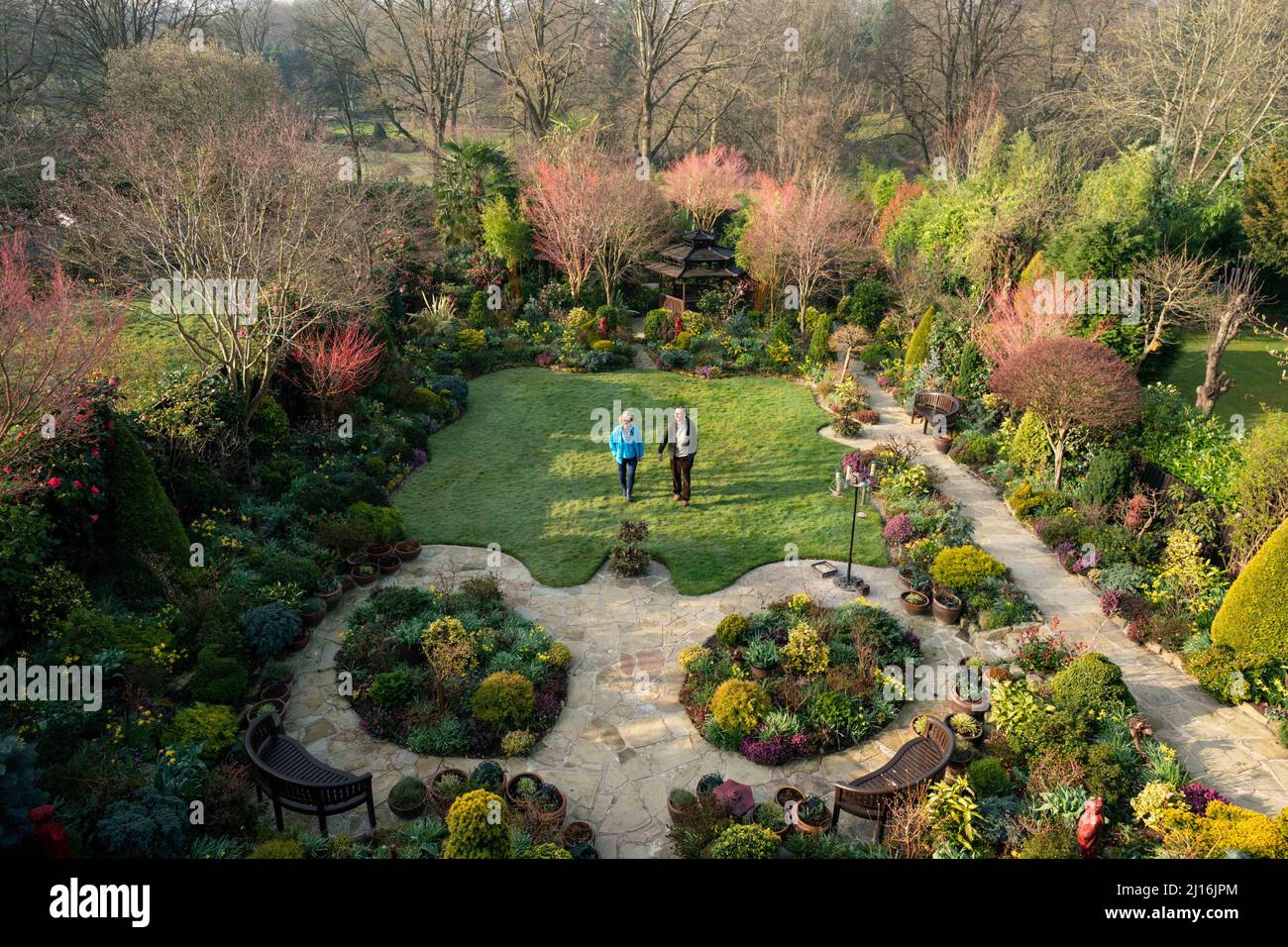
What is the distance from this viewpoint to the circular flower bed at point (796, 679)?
912 centimetres

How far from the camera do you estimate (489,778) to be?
8453 mm

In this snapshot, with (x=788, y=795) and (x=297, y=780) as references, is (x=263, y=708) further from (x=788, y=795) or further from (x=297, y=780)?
(x=788, y=795)

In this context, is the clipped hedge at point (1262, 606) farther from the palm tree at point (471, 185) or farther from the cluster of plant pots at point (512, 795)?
the palm tree at point (471, 185)

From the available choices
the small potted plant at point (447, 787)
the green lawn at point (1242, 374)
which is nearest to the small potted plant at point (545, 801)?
the small potted plant at point (447, 787)

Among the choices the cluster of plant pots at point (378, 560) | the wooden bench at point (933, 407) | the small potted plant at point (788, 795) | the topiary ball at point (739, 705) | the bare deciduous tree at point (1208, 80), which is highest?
the bare deciduous tree at point (1208, 80)

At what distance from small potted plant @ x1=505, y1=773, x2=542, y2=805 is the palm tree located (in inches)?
834

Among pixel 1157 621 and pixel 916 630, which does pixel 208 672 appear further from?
pixel 1157 621

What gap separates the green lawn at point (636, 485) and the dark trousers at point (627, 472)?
1.07ft

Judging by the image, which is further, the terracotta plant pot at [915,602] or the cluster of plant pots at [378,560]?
the cluster of plant pots at [378,560]

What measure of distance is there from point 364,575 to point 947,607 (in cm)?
897

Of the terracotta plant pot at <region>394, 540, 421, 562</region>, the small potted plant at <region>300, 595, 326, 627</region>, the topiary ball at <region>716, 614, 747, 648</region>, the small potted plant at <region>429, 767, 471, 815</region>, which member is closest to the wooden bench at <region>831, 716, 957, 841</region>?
the topiary ball at <region>716, 614, 747, 648</region>

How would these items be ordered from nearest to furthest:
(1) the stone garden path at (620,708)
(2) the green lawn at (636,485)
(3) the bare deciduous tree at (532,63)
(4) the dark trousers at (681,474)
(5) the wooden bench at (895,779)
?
1. (5) the wooden bench at (895,779)
2. (1) the stone garden path at (620,708)
3. (2) the green lawn at (636,485)
4. (4) the dark trousers at (681,474)
5. (3) the bare deciduous tree at (532,63)
